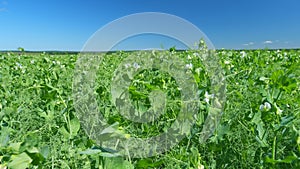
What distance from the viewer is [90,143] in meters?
1.09

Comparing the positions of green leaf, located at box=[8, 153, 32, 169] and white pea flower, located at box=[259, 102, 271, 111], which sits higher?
white pea flower, located at box=[259, 102, 271, 111]

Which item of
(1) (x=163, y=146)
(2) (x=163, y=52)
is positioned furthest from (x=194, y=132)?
(2) (x=163, y=52)

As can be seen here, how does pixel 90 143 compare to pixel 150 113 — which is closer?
pixel 90 143

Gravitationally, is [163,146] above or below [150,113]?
below

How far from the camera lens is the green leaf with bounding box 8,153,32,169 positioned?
0.75 meters

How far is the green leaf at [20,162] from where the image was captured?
755 millimetres

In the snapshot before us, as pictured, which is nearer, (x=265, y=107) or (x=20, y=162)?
(x=20, y=162)

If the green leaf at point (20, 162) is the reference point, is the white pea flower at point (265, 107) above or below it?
above

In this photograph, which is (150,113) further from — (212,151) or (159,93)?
(212,151)

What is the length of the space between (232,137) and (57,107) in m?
1.40

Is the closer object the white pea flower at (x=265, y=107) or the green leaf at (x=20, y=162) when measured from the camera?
the green leaf at (x=20, y=162)

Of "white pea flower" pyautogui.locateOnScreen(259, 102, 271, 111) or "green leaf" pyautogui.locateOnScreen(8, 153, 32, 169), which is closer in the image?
"green leaf" pyautogui.locateOnScreen(8, 153, 32, 169)

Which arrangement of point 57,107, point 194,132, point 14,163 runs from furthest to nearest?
1. point 57,107
2. point 194,132
3. point 14,163

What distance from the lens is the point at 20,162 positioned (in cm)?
76
